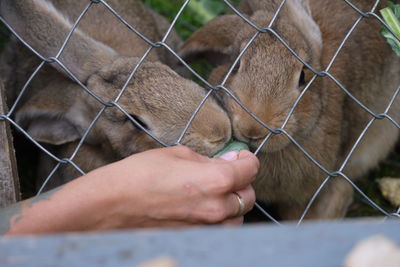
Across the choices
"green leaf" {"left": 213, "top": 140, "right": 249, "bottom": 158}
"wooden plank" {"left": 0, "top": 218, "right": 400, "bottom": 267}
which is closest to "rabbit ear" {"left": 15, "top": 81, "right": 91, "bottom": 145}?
"green leaf" {"left": 213, "top": 140, "right": 249, "bottom": 158}

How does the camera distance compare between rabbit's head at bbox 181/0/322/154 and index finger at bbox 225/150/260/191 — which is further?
rabbit's head at bbox 181/0/322/154

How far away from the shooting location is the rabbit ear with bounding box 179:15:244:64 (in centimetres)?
324

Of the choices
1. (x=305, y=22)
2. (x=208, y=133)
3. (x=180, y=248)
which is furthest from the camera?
(x=305, y=22)

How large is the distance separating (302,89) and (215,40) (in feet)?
2.26

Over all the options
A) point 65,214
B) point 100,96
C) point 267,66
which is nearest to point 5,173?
point 65,214

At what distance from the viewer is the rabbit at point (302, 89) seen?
2668 mm

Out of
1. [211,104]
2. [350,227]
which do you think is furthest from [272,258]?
[211,104]

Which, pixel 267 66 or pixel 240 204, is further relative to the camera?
pixel 267 66

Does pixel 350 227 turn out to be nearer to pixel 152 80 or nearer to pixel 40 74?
pixel 152 80

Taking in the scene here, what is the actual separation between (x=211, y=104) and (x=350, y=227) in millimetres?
1528

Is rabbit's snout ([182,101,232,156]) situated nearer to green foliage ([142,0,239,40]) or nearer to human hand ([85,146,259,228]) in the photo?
human hand ([85,146,259,228])

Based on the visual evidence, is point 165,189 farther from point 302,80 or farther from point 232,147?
point 302,80

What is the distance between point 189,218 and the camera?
189cm

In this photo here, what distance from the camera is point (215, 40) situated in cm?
326
